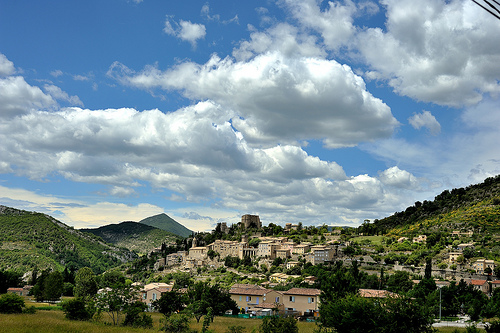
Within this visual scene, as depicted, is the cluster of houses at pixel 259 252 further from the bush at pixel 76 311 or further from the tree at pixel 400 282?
the bush at pixel 76 311

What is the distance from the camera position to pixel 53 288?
61.8m

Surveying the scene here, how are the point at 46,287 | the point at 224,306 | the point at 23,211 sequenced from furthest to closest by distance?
the point at 23,211
the point at 46,287
the point at 224,306

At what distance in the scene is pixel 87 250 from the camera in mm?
168875

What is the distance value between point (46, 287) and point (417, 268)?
230 ft

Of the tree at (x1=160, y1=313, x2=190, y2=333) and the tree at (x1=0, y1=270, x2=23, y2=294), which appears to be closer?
the tree at (x1=160, y1=313, x2=190, y2=333)

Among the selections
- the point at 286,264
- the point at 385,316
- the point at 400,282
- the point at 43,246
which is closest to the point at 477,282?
the point at 400,282

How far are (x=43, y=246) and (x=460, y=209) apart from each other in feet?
494

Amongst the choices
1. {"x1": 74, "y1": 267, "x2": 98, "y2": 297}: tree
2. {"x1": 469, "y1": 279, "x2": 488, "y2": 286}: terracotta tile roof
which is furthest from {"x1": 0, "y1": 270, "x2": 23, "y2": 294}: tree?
{"x1": 469, "y1": 279, "x2": 488, "y2": 286}: terracotta tile roof

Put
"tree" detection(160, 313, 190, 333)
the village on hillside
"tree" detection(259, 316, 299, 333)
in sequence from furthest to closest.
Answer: the village on hillside, "tree" detection(160, 313, 190, 333), "tree" detection(259, 316, 299, 333)

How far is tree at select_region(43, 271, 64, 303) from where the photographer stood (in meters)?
61.3

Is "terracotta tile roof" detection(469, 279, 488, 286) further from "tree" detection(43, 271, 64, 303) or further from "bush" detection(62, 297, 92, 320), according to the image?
"tree" detection(43, 271, 64, 303)

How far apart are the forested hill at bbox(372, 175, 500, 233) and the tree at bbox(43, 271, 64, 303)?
330ft

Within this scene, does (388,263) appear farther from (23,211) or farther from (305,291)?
(23,211)

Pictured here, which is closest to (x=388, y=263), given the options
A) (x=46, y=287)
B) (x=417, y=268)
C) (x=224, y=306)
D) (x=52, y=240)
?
(x=417, y=268)
